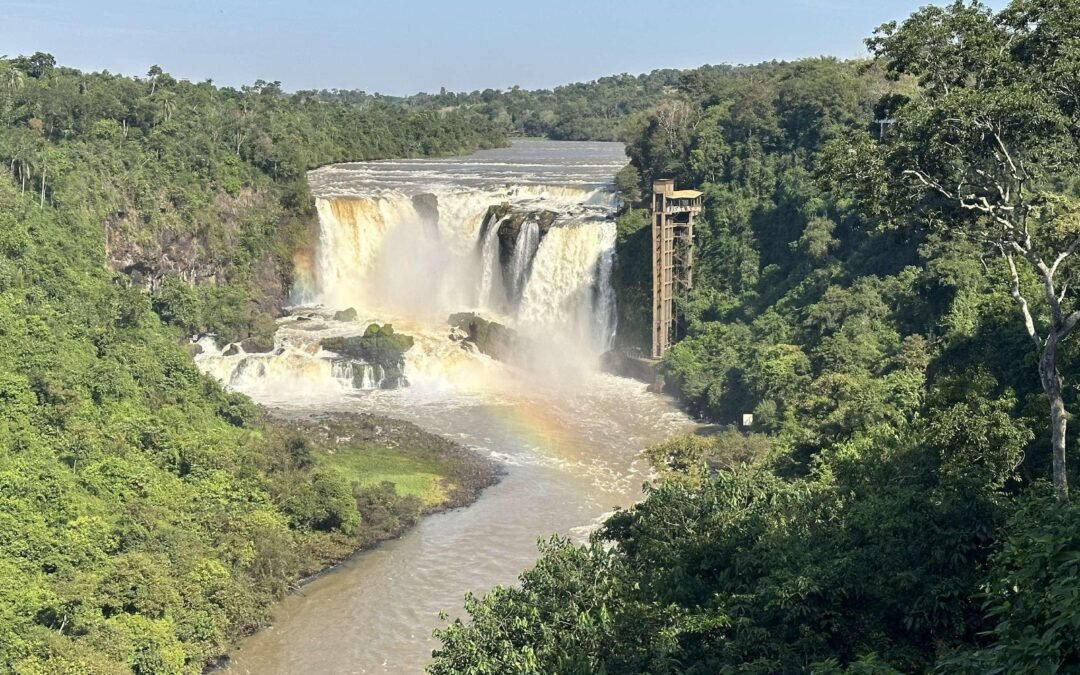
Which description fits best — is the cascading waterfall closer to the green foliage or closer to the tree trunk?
the tree trunk

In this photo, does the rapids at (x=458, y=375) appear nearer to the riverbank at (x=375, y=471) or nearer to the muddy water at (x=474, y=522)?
the muddy water at (x=474, y=522)

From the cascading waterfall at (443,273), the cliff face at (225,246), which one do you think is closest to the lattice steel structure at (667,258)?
the cascading waterfall at (443,273)

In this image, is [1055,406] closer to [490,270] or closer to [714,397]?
[714,397]

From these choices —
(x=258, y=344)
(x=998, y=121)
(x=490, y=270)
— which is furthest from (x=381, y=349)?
(x=998, y=121)

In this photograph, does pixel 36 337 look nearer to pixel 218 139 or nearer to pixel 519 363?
pixel 519 363

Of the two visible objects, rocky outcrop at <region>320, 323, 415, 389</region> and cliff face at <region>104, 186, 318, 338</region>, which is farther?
cliff face at <region>104, 186, 318, 338</region>

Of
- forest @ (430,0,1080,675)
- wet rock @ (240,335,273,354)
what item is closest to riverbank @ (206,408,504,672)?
wet rock @ (240,335,273,354)

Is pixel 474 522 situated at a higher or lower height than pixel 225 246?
lower

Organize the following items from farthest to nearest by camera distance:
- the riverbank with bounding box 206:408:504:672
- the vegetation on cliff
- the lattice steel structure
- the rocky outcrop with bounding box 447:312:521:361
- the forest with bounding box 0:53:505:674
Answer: the vegetation on cliff, the rocky outcrop with bounding box 447:312:521:361, the lattice steel structure, the riverbank with bounding box 206:408:504:672, the forest with bounding box 0:53:505:674
